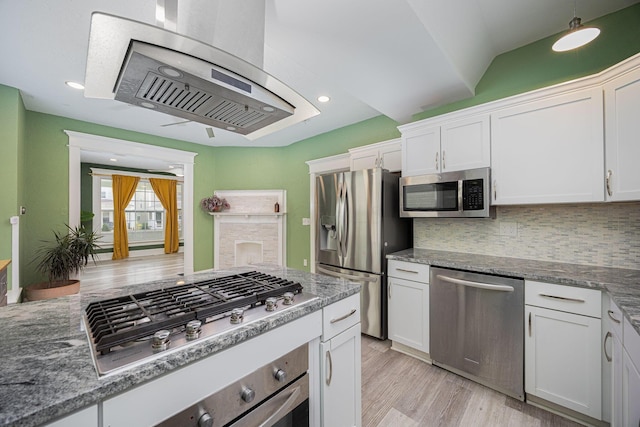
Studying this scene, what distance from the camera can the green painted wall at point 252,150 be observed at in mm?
2055

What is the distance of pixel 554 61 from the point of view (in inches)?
85.6

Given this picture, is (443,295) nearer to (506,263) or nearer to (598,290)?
(506,263)

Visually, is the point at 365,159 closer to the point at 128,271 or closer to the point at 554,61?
the point at 554,61

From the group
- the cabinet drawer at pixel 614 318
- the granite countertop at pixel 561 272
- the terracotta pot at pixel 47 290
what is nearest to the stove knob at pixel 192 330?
the granite countertop at pixel 561 272

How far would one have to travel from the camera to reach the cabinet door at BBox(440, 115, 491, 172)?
2.23 m

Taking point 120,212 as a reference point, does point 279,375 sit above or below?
below

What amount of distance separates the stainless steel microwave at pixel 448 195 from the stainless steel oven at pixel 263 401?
1.83 metres

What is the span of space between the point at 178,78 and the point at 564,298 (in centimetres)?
235

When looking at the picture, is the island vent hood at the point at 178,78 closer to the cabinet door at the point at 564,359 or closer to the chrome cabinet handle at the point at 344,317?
the chrome cabinet handle at the point at 344,317

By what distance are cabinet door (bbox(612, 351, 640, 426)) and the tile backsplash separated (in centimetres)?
105

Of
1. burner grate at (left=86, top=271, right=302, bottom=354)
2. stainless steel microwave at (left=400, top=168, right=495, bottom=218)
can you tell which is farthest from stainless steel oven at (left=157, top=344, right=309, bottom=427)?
stainless steel microwave at (left=400, top=168, right=495, bottom=218)

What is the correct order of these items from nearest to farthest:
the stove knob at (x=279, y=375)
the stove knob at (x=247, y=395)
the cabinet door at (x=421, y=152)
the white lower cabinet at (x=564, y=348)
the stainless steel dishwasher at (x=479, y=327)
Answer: the stove knob at (x=247, y=395), the stove knob at (x=279, y=375), the white lower cabinet at (x=564, y=348), the stainless steel dishwasher at (x=479, y=327), the cabinet door at (x=421, y=152)

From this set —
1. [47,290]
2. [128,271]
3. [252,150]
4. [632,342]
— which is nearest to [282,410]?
[632,342]

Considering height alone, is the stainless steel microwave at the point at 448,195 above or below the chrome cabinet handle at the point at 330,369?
above
